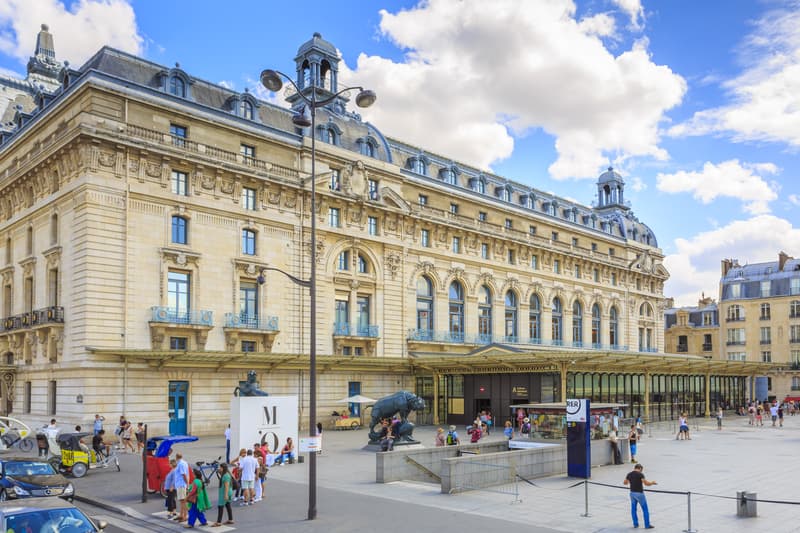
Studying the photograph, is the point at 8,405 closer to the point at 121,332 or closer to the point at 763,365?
the point at 121,332

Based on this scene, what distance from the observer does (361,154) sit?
165 feet

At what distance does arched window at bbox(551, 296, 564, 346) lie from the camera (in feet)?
217

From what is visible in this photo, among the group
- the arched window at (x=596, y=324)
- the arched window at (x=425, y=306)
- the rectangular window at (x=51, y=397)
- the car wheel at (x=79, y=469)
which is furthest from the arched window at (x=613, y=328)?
the car wheel at (x=79, y=469)

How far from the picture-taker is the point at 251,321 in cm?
4197

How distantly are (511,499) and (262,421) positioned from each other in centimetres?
1076

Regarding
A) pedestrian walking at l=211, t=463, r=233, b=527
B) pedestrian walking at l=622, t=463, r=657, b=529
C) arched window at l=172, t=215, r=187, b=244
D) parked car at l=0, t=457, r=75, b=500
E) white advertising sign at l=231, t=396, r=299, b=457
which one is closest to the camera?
pedestrian walking at l=622, t=463, r=657, b=529

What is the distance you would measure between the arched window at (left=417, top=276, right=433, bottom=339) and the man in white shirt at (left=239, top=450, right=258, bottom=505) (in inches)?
1321

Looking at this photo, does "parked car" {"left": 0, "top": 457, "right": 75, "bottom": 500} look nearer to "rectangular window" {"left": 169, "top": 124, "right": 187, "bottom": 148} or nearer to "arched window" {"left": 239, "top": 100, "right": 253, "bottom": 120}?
"rectangular window" {"left": 169, "top": 124, "right": 187, "bottom": 148}

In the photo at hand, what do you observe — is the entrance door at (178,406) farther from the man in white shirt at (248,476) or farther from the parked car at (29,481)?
the man in white shirt at (248,476)

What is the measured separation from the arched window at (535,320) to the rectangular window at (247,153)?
30019 mm

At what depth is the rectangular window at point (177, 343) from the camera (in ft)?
126

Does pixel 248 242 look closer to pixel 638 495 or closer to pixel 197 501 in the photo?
pixel 197 501

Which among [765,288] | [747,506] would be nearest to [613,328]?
[765,288]

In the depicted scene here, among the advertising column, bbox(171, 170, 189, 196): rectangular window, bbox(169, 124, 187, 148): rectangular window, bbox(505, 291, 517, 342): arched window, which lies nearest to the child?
the advertising column
